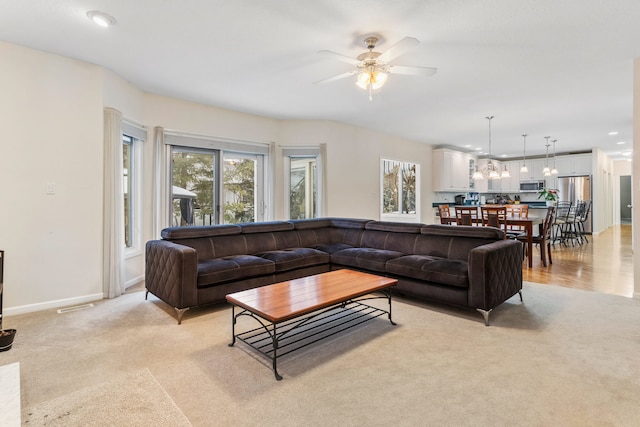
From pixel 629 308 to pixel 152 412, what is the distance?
4.28m

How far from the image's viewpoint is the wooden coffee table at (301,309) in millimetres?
2209

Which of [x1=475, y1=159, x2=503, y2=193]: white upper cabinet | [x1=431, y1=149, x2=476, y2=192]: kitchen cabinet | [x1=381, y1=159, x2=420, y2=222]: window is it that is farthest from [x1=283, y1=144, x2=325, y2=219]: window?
[x1=475, y1=159, x2=503, y2=193]: white upper cabinet

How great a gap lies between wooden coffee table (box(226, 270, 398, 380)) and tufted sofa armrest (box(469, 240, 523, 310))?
73 cm

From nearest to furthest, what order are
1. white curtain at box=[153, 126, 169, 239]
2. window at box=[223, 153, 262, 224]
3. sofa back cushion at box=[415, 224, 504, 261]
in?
sofa back cushion at box=[415, 224, 504, 261], white curtain at box=[153, 126, 169, 239], window at box=[223, 153, 262, 224]

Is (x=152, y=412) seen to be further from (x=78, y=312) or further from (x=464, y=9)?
(x=464, y=9)

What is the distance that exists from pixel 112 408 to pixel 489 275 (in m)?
2.88

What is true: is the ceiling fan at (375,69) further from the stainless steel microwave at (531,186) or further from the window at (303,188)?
the stainless steel microwave at (531,186)

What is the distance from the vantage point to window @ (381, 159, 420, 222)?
24.7ft

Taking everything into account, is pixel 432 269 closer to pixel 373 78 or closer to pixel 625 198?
pixel 373 78

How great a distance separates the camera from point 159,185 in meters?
4.56

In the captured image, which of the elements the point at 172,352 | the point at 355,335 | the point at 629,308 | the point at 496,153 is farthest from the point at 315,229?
the point at 496,153

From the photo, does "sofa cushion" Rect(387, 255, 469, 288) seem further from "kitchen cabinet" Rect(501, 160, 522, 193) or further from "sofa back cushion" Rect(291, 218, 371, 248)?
"kitchen cabinet" Rect(501, 160, 522, 193)

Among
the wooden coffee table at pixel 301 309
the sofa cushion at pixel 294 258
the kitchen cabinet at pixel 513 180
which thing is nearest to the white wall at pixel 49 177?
the sofa cushion at pixel 294 258

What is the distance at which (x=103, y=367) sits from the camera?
7.13 feet
